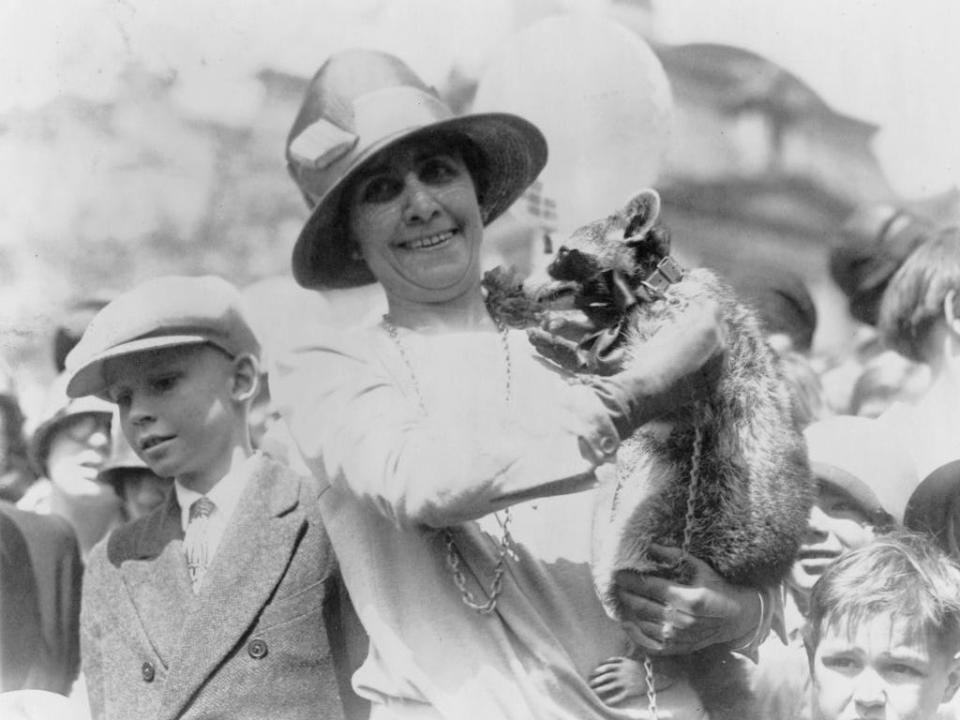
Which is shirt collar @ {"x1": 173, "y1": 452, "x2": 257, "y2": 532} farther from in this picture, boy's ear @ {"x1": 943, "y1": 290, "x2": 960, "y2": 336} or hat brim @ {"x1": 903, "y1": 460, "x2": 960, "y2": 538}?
boy's ear @ {"x1": 943, "y1": 290, "x2": 960, "y2": 336}

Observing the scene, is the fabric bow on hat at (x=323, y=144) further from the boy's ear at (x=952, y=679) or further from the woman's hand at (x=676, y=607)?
the boy's ear at (x=952, y=679)

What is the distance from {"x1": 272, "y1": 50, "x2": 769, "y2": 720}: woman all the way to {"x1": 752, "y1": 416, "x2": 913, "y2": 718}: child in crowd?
0.30m

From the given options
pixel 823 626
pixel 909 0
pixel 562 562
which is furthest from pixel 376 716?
pixel 909 0

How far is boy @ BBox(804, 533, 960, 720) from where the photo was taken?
3613 millimetres

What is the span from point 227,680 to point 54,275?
1.24 meters

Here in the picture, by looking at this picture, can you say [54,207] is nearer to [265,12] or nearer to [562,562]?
[265,12]

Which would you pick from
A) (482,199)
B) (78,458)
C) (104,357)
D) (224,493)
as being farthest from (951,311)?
(78,458)

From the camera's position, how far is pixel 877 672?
3.61 m

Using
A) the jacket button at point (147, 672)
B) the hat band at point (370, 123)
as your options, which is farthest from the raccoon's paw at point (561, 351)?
the jacket button at point (147, 672)

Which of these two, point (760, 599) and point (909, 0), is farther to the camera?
point (909, 0)

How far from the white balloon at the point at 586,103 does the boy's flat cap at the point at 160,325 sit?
0.85 m

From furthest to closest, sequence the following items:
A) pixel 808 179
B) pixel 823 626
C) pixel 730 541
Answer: pixel 808 179 → pixel 823 626 → pixel 730 541

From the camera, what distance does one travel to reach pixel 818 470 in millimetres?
3889

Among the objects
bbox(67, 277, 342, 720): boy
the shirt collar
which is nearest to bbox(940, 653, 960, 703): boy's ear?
bbox(67, 277, 342, 720): boy
